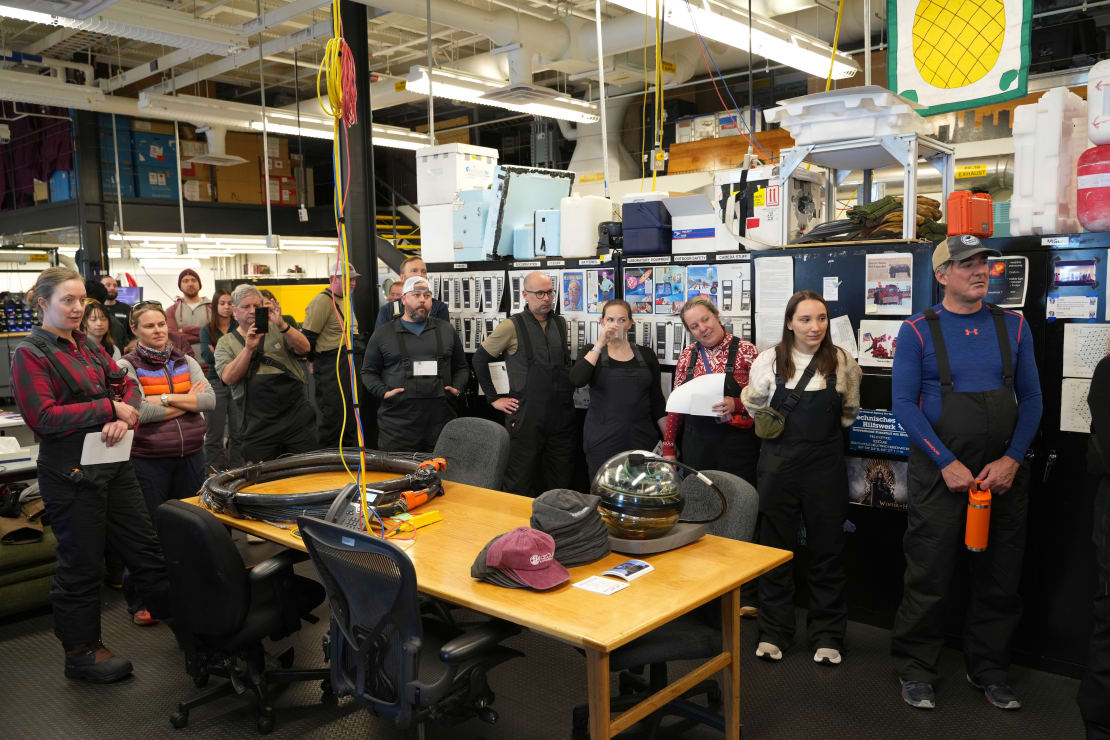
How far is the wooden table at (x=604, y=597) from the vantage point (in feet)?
7.30

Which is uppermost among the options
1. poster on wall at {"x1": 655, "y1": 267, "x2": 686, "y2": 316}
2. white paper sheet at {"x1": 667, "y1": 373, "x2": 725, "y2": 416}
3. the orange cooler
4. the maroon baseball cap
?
the orange cooler

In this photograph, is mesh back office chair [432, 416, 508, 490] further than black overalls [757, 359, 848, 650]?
Yes

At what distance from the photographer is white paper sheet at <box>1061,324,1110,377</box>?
330cm

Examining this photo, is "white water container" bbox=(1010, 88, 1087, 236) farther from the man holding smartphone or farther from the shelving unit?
the man holding smartphone

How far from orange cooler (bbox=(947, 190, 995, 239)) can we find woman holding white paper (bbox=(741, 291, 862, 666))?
25.0 inches

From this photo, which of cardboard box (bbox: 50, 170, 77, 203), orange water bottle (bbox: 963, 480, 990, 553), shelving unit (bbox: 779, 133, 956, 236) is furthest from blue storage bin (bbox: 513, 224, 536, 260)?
cardboard box (bbox: 50, 170, 77, 203)

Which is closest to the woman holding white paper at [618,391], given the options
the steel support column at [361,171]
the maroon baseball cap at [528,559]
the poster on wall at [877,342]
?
the poster on wall at [877,342]

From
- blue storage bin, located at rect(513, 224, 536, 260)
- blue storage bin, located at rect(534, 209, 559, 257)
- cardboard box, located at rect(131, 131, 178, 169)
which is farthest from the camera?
cardboard box, located at rect(131, 131, 178, 169)

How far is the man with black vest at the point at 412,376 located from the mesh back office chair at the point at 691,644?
2157mm

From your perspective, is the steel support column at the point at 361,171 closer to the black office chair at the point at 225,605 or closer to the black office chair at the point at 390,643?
the black office chair at the point at 225,605

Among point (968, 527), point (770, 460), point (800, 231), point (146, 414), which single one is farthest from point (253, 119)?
point (968, 527)

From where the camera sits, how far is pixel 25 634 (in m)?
4.21

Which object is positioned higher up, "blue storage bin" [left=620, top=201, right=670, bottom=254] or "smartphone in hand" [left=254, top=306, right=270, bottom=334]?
"blue storage bin" [left=620, top=201, right=670, bottom=254]

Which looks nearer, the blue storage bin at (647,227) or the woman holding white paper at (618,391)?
the woman holding white paper at (618,391)
